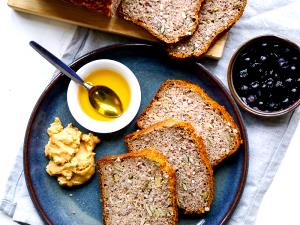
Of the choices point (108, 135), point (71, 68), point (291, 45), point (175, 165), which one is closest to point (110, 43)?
point (71, 68)

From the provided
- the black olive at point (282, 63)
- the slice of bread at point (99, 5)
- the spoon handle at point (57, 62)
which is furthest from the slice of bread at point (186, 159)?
the slice of bread at point (99, 5)

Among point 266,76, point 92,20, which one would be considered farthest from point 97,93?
point 266,76

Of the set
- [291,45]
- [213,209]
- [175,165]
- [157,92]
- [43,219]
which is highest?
[291,45]

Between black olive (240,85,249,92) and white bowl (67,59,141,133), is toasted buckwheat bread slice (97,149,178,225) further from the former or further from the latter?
black olive (240,85,249,92)

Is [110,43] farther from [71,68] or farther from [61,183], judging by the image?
[61,183]

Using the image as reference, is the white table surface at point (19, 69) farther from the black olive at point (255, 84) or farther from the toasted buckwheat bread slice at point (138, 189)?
the black olive at point (255, 84)

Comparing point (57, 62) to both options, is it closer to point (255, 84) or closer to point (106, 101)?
point (106, 101)

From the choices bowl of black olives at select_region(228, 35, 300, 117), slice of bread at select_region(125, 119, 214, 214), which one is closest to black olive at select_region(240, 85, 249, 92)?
bowl of black olives at select_region(228, 35, 300, 117)
